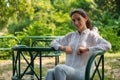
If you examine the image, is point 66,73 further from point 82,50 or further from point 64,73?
point 82,50

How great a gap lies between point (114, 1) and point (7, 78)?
624 inches

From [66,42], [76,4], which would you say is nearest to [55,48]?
[66,42]

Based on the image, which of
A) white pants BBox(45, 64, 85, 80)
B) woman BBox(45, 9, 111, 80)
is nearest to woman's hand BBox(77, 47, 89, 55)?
woman BBox(45, 9, 111, 80)

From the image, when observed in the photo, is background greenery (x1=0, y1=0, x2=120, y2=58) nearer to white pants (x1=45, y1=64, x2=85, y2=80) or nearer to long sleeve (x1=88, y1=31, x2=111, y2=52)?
long sleeve (x1=88, y1=31, x2=111, y2=52)

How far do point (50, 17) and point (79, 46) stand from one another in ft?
64.5

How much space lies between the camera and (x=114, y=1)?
71.4 feet

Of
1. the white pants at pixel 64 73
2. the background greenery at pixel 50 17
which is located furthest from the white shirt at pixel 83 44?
the background greenery at pixel 50 17

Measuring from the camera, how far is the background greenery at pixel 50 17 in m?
12.8

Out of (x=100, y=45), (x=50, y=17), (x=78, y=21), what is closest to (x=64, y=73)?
(x=100, y=45)

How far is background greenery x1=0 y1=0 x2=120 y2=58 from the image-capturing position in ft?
42.0

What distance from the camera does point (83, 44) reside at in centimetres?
344

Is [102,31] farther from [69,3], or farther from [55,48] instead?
[69,3]

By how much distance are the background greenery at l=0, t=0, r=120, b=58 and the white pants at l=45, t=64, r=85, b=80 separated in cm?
916

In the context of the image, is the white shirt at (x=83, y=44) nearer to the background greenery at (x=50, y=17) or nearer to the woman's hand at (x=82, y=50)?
the woman's hand at (x=82, y=50)
